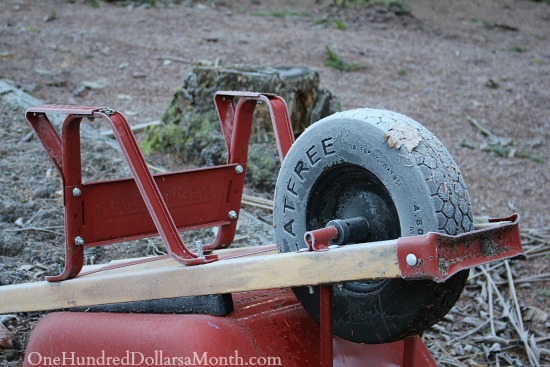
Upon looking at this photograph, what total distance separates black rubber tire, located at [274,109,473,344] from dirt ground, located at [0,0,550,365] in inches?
65.4

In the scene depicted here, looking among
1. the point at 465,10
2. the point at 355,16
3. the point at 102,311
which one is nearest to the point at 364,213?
the point at 102,311

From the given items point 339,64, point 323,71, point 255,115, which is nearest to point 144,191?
point 255,115

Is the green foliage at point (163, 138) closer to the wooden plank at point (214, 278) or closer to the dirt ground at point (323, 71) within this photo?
the dirt ground at point (323, 71)

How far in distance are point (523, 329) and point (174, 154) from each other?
10.9 ft

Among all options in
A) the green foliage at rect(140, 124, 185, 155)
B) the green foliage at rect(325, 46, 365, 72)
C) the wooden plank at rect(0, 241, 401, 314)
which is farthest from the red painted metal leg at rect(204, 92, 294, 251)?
the green foliage at rect(325, 46, 365, 72)

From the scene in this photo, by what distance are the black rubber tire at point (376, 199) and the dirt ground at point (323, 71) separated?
1661 mm

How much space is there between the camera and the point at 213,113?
6.50m

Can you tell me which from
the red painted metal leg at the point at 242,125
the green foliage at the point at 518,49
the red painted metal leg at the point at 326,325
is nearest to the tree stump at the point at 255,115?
the red painted metal leg at the point at 242,125

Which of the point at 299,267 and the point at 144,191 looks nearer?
the point at 299,267

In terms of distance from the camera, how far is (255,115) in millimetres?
6285

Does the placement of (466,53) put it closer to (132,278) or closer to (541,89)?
(541,89)

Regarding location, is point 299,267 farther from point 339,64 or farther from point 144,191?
point 339,64

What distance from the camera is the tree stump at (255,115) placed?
6.11 m

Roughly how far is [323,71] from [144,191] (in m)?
8.12
